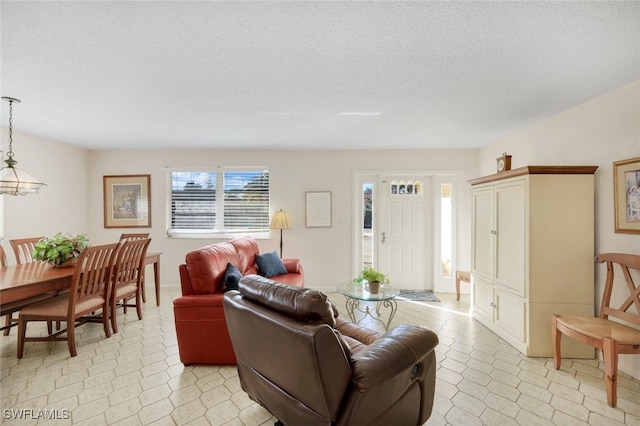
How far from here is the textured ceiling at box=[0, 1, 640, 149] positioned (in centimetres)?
146

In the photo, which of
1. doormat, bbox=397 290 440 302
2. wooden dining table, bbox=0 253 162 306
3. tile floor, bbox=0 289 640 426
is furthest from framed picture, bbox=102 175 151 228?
doormat, bbox=397 290 440 302

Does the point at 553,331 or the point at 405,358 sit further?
the point at 553,331

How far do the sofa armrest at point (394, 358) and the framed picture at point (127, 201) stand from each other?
459 centimetres

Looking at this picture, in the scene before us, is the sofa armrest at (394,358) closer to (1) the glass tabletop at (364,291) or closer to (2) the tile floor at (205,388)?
(2) the tile floor at (205,388)

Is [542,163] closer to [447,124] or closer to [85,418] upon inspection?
[447,124]

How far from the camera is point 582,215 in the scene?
2500mm

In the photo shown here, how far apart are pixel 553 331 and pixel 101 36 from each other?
3.97 meters

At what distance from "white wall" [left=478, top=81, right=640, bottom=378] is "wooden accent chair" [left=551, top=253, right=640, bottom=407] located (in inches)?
6.4

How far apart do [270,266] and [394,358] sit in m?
2.42

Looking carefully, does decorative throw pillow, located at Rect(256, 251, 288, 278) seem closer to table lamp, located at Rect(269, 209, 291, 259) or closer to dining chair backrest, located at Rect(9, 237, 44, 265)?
table lamp, located at Rect(269, 209, 291, 259)

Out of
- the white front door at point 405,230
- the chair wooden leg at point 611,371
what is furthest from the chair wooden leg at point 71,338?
the chair wooden leg at point 611,371

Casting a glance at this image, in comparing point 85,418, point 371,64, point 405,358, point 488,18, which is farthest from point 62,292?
point 488,18

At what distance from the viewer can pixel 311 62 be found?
6.27 ft

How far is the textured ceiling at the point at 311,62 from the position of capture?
1.46m
